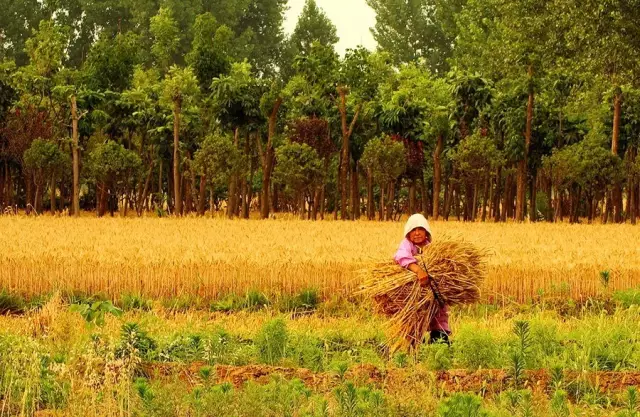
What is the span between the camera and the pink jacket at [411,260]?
1073cm

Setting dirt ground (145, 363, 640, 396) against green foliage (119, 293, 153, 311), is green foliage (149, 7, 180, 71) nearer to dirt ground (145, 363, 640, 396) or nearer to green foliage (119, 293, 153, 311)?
green foliage (119, 293, 153, 311)

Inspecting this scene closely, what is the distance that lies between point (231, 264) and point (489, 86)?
36412 millimetres

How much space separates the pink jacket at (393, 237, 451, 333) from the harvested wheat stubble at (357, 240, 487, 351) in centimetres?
11

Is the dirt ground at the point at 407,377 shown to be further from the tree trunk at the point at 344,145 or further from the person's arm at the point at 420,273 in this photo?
the tree trunk at the point at 344,145

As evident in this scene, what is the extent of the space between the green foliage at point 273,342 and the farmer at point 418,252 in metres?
1.38

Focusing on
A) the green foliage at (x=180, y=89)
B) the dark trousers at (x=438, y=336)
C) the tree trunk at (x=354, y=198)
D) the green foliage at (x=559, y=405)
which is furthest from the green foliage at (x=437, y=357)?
the green foliage at (x=180, y=89)

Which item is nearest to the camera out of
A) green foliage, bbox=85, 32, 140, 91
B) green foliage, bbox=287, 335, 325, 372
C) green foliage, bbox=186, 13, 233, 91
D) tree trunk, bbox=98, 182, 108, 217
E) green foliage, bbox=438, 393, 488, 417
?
green foliage, bbox=438, 393, 488, 417

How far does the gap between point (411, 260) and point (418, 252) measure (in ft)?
1.20

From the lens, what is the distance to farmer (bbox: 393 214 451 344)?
10.7 metres

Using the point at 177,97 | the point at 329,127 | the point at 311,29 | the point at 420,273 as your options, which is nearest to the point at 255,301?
the point at 420,273

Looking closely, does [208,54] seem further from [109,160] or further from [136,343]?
[136,343]

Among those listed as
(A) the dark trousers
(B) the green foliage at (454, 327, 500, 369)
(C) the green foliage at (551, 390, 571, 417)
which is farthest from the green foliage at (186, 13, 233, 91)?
(C) the green foliage at (551, 390, 571, 417)

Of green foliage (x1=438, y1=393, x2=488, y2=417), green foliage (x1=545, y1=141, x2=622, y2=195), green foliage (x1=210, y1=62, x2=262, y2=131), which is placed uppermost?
green foliage (x1=210, y1=62, x2=262, y2=131)

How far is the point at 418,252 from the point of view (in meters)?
11.1
